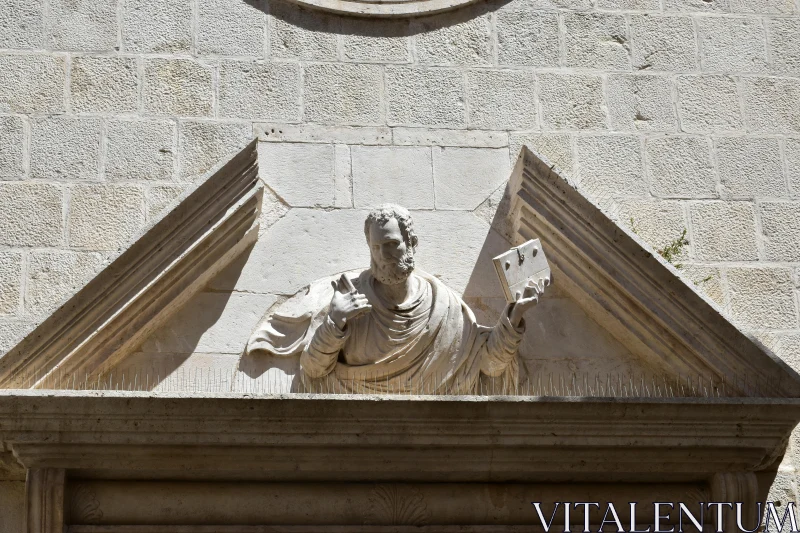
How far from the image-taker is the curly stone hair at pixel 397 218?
5.32m

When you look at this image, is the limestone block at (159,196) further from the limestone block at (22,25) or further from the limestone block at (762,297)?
the limestone block at (762,297)

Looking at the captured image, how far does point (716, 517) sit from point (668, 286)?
0.89m

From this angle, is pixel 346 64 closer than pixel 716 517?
No

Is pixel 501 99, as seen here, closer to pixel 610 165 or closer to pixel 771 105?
pixel 610 165

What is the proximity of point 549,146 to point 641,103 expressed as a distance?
470 millimetres

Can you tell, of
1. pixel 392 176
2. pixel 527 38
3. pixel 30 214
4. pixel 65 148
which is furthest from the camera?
pixel 527 38

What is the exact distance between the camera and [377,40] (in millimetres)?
6035

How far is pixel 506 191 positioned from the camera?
5840 millimetres

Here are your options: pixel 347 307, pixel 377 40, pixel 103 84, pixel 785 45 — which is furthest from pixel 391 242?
pixel 785 45

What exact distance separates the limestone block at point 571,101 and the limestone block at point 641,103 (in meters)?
0.06

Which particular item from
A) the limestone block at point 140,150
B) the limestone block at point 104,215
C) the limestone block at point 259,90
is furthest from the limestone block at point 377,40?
the limestone block at point 104,215

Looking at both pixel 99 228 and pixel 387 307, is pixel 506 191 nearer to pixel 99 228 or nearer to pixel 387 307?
pixel 387 307

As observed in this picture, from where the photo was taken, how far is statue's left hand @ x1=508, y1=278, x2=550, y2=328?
5309 millimetres

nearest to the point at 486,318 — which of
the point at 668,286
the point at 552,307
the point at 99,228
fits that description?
the point at 552,307
